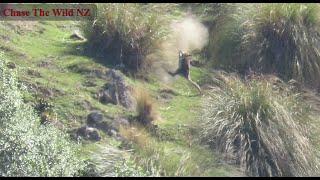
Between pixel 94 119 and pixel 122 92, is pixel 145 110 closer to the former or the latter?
pixel 122 92

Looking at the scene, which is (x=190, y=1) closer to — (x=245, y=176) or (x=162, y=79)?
(x=162, y=79)

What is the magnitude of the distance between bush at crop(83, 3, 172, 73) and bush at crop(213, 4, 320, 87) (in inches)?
48.1

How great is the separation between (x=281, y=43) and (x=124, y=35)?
227 centimetres

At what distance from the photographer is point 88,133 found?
8211mm

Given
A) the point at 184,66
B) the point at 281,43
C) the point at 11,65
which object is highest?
the point at 281,43

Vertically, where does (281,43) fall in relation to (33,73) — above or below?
above

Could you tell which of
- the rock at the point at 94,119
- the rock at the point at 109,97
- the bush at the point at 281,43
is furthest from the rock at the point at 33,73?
the bush at the point at 281,43

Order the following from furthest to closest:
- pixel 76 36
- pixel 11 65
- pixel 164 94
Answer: pixel 76 36, pixel 164 94, pixel 11 65

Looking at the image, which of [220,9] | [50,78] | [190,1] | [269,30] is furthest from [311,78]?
[50,78]

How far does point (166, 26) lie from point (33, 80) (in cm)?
259

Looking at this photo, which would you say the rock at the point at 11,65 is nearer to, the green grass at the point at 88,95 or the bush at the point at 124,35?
the green grass at the point at 88,95

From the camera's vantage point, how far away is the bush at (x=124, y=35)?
1000 cm

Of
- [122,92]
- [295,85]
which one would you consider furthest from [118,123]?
[295,85]

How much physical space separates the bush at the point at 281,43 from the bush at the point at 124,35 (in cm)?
122
